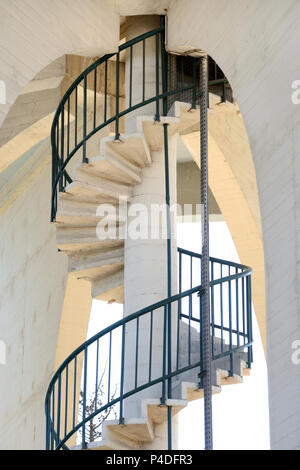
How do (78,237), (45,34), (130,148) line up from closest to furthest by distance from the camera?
(45,34)
(130,148)
(78,237)

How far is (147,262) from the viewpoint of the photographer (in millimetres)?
11398

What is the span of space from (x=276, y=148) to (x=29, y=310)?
7.16m

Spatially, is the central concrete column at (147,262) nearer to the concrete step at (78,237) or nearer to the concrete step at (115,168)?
the concrete step at (115,168)

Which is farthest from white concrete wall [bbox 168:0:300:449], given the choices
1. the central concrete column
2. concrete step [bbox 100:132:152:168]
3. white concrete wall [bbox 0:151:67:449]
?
white concrete wall [bbox 0:151:67:449]

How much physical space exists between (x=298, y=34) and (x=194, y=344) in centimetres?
407

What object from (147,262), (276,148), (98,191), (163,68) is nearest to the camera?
(276,148)

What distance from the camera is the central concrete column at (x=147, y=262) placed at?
1098 cm

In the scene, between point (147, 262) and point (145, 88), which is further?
point (145, 88)

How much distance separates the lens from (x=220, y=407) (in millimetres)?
21562

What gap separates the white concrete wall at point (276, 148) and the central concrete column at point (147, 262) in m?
2.13

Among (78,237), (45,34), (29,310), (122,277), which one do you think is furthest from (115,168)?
(29,310)

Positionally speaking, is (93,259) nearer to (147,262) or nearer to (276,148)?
(147,262)
